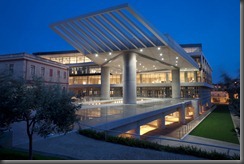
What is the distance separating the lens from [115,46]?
27500 mm

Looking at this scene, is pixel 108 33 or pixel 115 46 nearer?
pixel 108 33

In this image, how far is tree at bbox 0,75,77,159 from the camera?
601 cm

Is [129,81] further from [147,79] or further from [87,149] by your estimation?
[147,79]

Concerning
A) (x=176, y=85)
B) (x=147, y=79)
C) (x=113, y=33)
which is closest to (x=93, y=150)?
(x=113, y=33)

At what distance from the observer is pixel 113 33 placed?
24.3 m

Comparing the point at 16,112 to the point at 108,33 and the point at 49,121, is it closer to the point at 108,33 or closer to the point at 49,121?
the point at 49,121

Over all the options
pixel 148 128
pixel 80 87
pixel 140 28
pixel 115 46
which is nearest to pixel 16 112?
pixel 140 28

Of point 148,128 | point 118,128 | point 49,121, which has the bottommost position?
point 148,128

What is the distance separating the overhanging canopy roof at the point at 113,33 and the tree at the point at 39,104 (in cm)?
1414

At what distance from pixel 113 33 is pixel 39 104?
19548 millimetres

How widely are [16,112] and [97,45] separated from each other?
23.9m

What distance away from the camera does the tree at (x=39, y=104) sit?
6012 millimetres

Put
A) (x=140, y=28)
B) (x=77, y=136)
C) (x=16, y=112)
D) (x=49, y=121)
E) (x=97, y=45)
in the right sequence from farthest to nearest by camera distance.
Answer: (x=97, y=45)
(x=140, y=28)
(x=77, y=136)
(x=49, y=121)
(x=16, y=112)

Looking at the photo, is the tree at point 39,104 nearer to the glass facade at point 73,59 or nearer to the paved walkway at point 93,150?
the paved walkway at point 93,150
